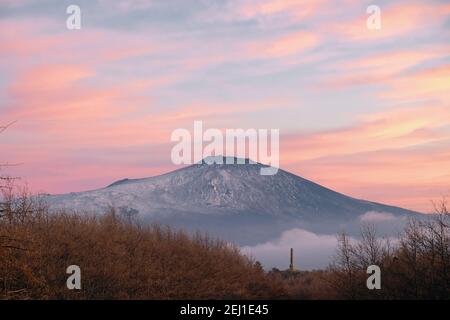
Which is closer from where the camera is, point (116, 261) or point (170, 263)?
point (116, 261)

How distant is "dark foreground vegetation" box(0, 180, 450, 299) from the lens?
4531cm

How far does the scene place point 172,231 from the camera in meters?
61.2

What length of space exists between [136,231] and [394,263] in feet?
70.2

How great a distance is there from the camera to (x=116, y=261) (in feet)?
164

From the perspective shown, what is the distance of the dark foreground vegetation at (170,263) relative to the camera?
45312mm

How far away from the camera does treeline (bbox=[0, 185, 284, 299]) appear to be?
1773 inches

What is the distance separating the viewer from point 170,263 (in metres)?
54.2

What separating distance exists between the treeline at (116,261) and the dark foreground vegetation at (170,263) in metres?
0.08

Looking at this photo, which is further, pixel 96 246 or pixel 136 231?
pixel 136 231

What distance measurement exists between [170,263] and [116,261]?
18.1 feet

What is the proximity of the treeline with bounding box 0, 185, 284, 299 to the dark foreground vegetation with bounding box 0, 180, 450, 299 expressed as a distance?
75 mm

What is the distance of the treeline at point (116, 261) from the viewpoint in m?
45.0
